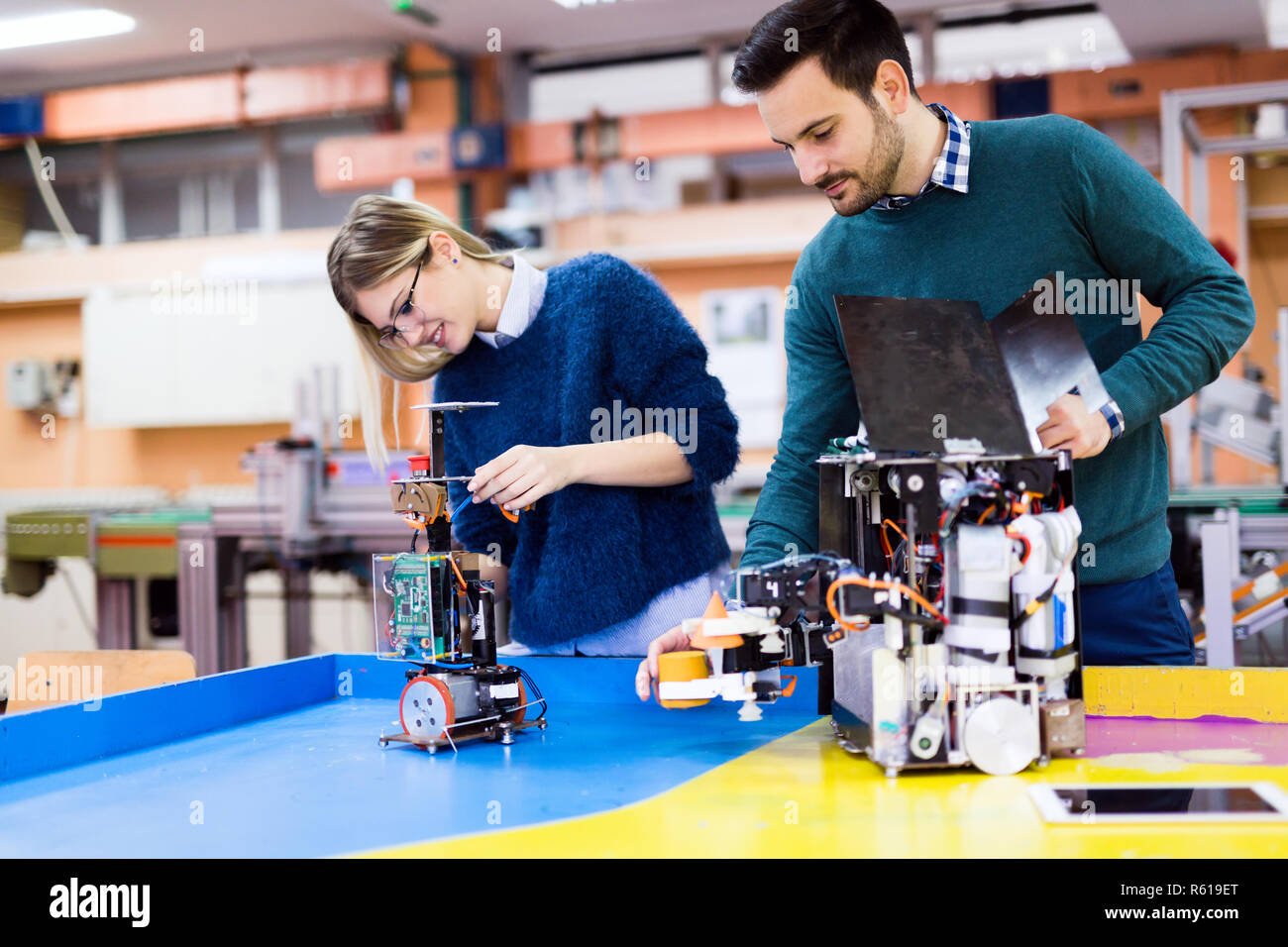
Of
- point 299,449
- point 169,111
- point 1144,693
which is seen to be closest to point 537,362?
point 1144,693

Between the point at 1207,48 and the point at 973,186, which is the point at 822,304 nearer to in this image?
the point at 973,186

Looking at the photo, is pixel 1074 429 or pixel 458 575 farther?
pixel 458 575

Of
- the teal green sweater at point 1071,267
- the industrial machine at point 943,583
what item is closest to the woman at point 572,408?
the teal green sweater at point 1071,267

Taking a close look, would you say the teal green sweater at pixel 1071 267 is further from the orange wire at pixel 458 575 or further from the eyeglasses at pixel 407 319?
the eyeglasses at pixel 407 319

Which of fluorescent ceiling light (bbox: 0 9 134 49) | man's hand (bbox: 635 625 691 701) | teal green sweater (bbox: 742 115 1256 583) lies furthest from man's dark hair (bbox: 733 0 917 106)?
fluorescent ceiling light (bbox: 0 9 134 49)

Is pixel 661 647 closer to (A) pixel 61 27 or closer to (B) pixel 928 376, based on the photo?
(B) pixel 928 376

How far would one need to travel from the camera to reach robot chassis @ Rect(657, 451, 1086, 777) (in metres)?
1.02

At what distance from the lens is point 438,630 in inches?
49.7

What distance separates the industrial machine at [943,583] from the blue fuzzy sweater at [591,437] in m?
0.43

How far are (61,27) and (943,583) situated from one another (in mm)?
6345

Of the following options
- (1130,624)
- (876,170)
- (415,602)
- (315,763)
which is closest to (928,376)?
(876,170)

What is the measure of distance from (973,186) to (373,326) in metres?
0.91

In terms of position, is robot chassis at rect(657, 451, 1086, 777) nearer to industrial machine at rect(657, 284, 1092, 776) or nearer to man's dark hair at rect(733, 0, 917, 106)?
industrial machine at rect(657, 284, 1092, 776)

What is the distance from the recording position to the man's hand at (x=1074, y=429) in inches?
44.6
